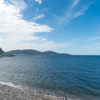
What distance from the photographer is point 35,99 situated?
11914 millimetres

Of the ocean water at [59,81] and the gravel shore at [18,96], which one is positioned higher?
the gravel shore at [18,96]

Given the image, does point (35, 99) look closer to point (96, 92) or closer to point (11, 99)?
point (11, 99)

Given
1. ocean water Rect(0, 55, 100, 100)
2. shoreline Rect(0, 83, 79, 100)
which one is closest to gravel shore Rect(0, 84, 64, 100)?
shoreline Rect(0, 83, 79, 100)

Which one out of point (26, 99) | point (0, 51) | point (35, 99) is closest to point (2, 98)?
point (26, 99)

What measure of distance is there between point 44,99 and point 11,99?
475 cm

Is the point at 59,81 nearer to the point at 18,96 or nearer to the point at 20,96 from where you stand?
the point at 20,96

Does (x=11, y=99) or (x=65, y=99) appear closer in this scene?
(x=11, y=99)

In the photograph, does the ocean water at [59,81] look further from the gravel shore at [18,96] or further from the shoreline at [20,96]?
the gravel shore at [18,96]

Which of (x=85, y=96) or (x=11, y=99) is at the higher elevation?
(x=11, y=99)

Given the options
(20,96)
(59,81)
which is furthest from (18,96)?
(59,81)

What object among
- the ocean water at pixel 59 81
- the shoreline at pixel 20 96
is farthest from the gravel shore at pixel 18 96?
the ocean water at pixel 59 81

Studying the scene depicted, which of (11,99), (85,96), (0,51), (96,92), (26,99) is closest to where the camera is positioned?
(11,99)

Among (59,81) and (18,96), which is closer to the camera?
(18,96)

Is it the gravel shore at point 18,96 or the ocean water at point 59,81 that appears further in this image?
the ocean water at point 59,81
